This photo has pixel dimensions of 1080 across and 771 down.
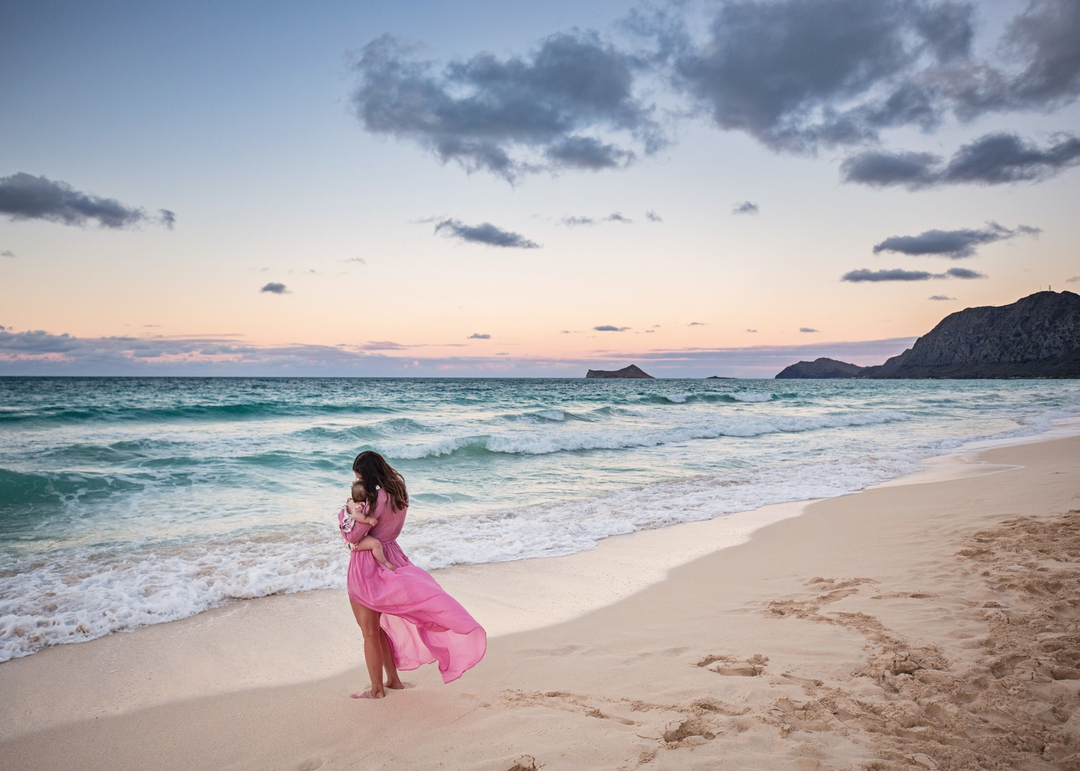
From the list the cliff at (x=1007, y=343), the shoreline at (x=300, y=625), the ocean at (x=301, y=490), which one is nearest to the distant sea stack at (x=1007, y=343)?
the cliff at (x=1007, y=343)

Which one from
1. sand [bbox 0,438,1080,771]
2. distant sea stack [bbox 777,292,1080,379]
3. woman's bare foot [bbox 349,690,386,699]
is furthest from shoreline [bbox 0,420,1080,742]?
distant sea stack [bbox 777,292,1080,379]

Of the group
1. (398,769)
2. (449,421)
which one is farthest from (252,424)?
(398,769)

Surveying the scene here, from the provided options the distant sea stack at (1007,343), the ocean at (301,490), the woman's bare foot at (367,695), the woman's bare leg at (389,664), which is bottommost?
the ocean at (301,490)

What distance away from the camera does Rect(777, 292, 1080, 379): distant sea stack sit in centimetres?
12349

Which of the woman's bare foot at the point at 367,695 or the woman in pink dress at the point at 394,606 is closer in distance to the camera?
the woman in pink dress at the point at 394,606

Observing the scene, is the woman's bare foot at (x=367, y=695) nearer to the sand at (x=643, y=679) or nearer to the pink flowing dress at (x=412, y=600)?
the sand at (x=643, y=679)

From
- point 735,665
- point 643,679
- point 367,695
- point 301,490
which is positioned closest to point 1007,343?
point 301,490

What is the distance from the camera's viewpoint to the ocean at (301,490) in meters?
6.26

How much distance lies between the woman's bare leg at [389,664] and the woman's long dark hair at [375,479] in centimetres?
97

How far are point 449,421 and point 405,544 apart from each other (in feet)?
63.8

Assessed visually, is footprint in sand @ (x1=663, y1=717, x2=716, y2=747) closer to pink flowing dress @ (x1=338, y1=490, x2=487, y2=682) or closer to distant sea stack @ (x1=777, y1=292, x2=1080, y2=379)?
pink flowing dress @ (x1=338, y1=490, x2=487, y2=682)

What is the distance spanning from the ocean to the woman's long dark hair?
324cm

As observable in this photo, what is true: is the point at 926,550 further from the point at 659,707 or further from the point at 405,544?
the point at 405,544

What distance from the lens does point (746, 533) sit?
27.7ft
